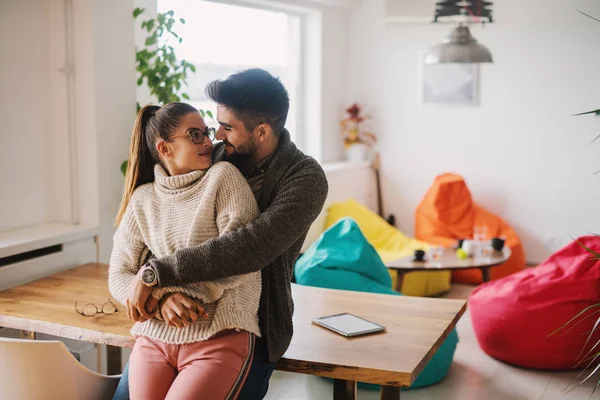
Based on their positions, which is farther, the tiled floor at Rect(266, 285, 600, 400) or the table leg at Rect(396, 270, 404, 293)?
the table leg at Rect(396, 270, 404, 293)

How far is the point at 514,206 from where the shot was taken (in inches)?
260

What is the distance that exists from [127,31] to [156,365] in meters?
2.07

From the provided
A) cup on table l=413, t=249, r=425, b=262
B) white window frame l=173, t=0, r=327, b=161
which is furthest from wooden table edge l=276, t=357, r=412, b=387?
white window frame l=173, t=0, r=327, b=161

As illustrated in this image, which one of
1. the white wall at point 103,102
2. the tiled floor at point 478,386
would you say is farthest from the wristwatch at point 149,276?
the tiled floor at point 478,386

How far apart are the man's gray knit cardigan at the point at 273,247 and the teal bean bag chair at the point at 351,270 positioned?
1681mm

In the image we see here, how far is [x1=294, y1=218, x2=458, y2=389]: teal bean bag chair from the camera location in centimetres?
383

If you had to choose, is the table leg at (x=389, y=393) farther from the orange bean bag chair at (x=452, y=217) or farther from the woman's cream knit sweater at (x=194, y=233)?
the orange bean bag chair at (x=452, y=217)

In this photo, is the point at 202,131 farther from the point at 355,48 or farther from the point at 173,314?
the point at 355,48

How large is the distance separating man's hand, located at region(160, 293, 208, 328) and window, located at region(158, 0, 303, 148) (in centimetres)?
309

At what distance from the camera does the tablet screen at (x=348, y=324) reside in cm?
246

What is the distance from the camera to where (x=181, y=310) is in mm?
2029

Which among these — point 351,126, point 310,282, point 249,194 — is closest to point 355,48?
point 351,126

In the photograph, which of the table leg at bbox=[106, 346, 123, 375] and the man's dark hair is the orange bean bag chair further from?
the man's dark hair

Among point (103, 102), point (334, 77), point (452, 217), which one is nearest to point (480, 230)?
point (452, 217)
